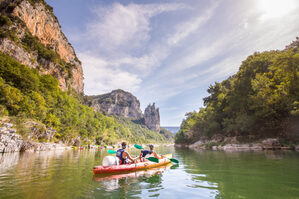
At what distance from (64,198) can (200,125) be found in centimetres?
4610

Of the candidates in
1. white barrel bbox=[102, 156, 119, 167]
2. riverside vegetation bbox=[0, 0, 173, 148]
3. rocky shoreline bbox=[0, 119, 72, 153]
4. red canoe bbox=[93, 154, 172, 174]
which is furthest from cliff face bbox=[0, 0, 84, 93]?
red canoe bbox=[93, 154, 172, 174]

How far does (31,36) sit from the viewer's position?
50.8 metres

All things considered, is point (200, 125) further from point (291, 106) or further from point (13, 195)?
point (13, 195)

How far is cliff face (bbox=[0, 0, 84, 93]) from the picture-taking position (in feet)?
135

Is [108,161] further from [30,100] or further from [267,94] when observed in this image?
[30,100]

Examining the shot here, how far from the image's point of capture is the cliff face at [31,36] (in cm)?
4128

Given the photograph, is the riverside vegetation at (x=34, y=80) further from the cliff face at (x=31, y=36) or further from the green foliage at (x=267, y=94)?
the green foliage at (x=267, y=94)

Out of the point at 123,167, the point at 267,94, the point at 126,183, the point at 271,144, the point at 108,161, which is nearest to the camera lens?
the point at 126,183

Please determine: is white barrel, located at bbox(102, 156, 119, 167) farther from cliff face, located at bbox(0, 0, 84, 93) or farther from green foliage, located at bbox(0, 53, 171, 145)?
cliff face, located at bbox(0, 0, 84, 93)

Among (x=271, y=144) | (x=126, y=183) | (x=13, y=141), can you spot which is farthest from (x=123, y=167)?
(x=271, y=144)

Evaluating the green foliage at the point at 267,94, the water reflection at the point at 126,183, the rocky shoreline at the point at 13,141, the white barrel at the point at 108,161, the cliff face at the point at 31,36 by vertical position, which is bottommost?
the water reflection at the point at 126,183

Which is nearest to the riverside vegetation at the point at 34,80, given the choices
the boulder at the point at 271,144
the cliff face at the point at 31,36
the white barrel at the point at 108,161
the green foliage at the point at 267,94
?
the cliff face at the point at 31,36

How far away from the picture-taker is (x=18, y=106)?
83.9ft

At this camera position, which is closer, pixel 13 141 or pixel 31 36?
pixel 13 141
